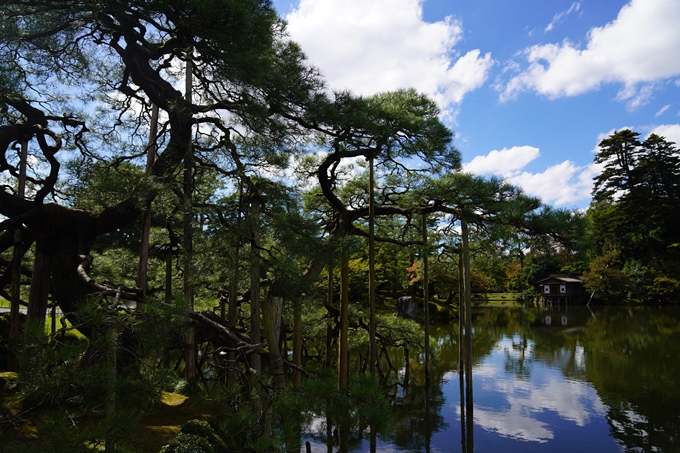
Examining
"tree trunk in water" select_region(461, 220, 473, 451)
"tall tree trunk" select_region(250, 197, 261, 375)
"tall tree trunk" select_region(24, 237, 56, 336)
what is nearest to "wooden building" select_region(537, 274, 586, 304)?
"tree trunk in water" select_region(461, 220, 473, 451)

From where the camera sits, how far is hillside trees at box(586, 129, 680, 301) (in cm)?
2864

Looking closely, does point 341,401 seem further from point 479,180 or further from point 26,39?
point 26,39

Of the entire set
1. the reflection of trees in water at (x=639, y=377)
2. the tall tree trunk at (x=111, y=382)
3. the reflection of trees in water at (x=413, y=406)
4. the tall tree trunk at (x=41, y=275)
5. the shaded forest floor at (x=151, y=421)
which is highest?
the tall tree trunk at (x=41, y=275)

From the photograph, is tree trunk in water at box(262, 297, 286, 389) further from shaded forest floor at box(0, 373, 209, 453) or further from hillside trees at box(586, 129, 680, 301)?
hillside trees at box(586, 129, 680, 301)

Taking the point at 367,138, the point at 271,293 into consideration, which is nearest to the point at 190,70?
the point at 367,138

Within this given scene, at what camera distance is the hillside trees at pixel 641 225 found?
2864 cm

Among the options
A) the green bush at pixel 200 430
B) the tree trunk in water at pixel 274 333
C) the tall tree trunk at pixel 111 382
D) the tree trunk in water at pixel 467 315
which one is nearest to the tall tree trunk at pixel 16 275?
the green bush at pixel 200 430

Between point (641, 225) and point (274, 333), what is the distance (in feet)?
104

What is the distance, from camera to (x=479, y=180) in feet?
20.9

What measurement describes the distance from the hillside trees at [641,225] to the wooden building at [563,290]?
2.35 m

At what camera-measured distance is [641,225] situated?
96.3 feet

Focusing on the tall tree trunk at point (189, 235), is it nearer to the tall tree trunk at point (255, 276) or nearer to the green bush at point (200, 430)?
the tall tree trunk at point (255, 276)

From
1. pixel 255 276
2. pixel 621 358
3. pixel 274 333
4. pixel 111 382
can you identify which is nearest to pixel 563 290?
pixel 621 358

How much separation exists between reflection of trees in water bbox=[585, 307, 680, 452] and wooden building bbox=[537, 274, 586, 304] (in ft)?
38.5
